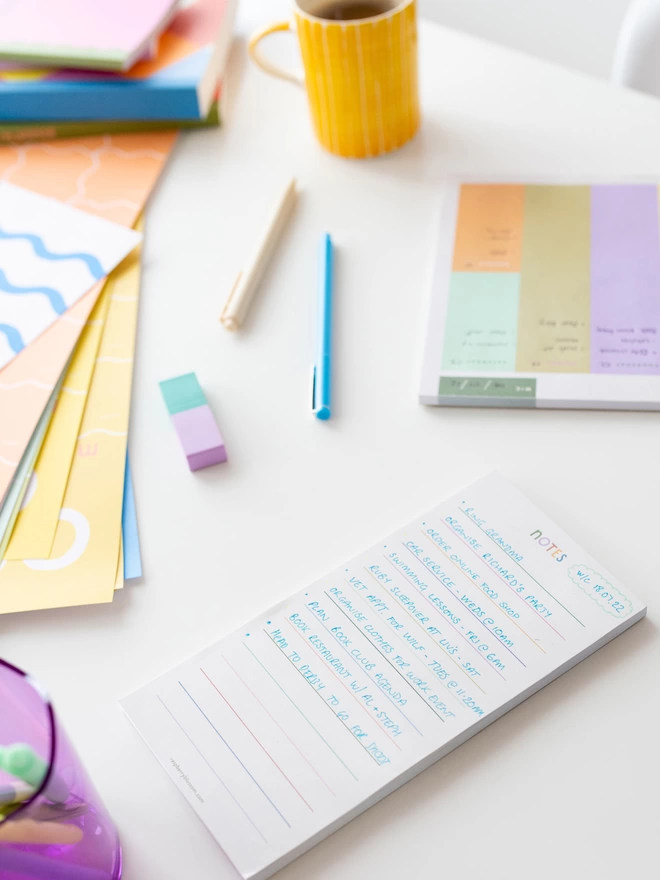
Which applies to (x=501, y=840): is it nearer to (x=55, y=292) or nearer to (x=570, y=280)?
(x=570, y=280)

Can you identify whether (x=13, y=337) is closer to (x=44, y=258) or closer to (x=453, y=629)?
(x=44, y=258)

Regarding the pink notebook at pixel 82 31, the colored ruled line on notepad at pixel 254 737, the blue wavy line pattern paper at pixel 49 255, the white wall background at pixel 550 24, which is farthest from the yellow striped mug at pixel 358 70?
the white wall background at pixel 550 24

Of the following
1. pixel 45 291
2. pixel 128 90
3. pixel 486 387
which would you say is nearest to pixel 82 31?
pixel 128 90

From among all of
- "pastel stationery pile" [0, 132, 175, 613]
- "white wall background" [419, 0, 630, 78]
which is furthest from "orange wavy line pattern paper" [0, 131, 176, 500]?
"white wall background" [419, 0, 630, 78]

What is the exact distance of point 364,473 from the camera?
0.60 meters

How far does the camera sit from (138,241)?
773mm

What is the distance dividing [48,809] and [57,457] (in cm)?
29

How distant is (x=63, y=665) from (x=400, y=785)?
21 centimetres

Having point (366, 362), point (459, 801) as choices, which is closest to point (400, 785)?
point (459, 801)

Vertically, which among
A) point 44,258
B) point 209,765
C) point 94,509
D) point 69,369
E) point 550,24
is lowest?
point 209,765

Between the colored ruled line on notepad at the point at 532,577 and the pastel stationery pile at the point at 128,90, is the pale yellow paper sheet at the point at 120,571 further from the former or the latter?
the pastel stationery pile at the point at 128,90

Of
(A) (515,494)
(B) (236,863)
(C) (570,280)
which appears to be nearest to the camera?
(B) (236,863)

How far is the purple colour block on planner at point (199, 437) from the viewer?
61 centimetres

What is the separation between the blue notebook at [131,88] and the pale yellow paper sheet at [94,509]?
0.24 meters
